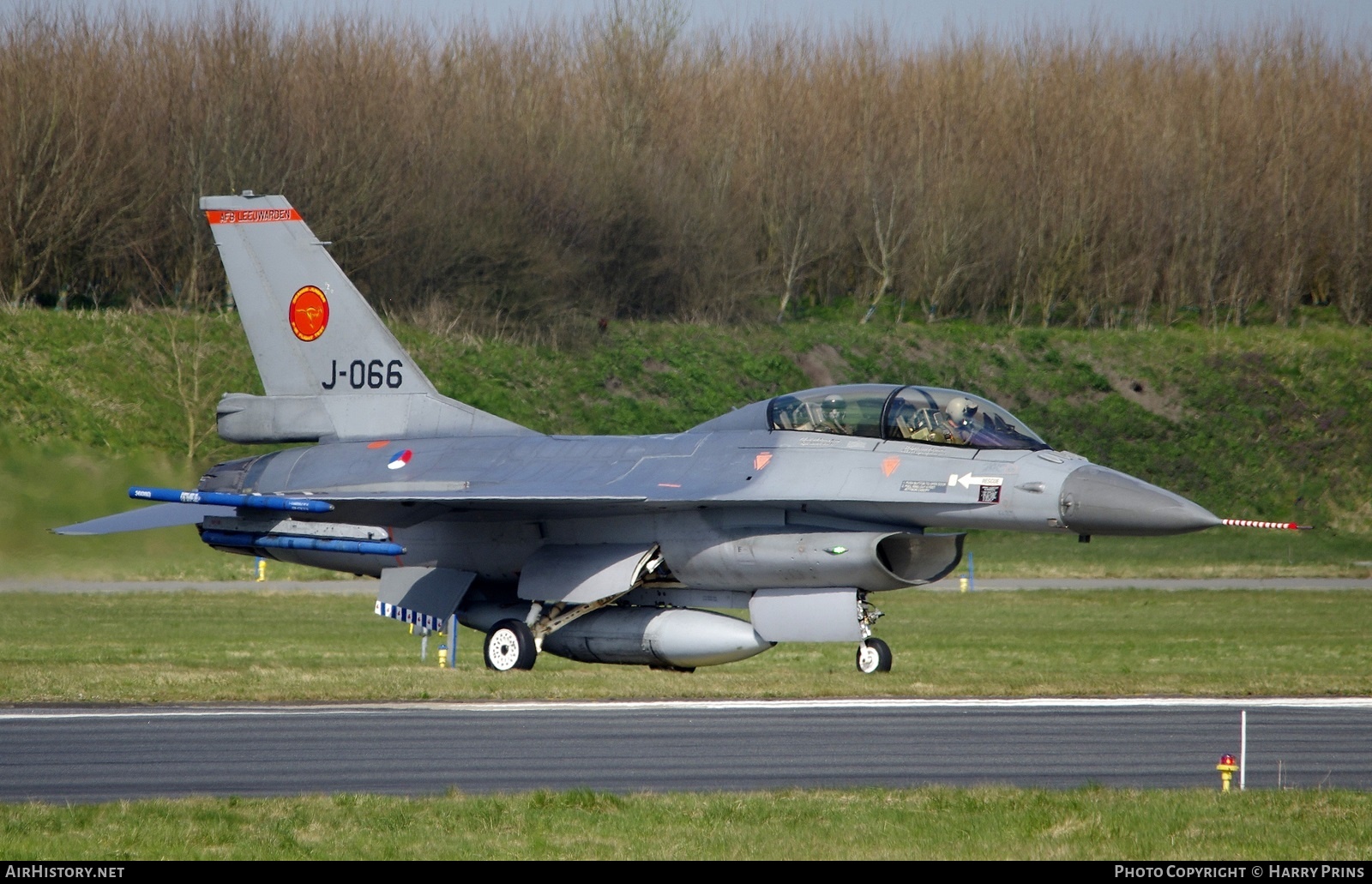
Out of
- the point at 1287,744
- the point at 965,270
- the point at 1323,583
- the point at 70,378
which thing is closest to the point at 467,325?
the point at 70,378

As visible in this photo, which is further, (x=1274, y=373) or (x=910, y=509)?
(x=1274, y=373)

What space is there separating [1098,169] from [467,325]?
914 inches

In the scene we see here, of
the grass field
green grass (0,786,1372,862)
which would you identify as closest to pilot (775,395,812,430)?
the grass field

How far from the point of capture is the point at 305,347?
17.5m

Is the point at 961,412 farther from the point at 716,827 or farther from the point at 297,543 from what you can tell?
the point at 297,543

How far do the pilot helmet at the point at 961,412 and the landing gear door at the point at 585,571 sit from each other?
3.26 metres

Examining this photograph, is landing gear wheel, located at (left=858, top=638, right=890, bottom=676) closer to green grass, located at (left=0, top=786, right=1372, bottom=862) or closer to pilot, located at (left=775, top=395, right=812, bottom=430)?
pilot, located at (left=775, top=395, right=812, bottom=430)

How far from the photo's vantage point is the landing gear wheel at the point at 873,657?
47.6 ft

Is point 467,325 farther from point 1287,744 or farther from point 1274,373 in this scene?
point 1287,744

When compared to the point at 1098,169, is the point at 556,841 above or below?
below

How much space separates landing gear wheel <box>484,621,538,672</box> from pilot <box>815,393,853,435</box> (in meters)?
3.81

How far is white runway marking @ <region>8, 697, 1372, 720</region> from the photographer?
48.1ft

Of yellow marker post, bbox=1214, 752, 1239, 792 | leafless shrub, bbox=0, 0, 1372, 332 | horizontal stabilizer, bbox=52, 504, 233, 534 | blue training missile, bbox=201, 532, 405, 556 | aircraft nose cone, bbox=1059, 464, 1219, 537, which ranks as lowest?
yellow marker post, bbox=1214, 752, 1239, 792
